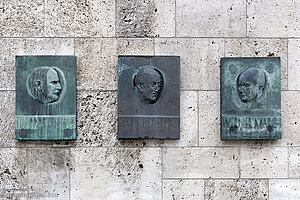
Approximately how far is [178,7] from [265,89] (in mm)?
1327

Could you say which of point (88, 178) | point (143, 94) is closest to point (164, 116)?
point (143, 94)

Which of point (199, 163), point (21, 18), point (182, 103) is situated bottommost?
point (199, 163)

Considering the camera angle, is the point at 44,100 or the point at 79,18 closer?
the point at 44,100

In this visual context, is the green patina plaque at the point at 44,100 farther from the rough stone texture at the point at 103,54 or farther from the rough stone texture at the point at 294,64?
the rough stone texture at the point at 294,64

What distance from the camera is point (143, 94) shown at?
3.94 metres

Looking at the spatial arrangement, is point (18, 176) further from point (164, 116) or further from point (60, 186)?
point (164, 116)

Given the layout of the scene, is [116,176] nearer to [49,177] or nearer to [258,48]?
[49,177]

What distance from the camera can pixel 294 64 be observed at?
411cm

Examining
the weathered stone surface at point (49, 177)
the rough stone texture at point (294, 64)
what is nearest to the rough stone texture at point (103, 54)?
the weathered stone surface at point (49, 177)

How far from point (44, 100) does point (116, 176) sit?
1142mm

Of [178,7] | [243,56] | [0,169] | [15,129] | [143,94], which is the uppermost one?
[178,7]

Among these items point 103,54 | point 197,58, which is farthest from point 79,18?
point 197,58

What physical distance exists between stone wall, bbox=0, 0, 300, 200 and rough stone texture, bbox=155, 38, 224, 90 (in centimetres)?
1

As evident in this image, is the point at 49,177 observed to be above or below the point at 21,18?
below
